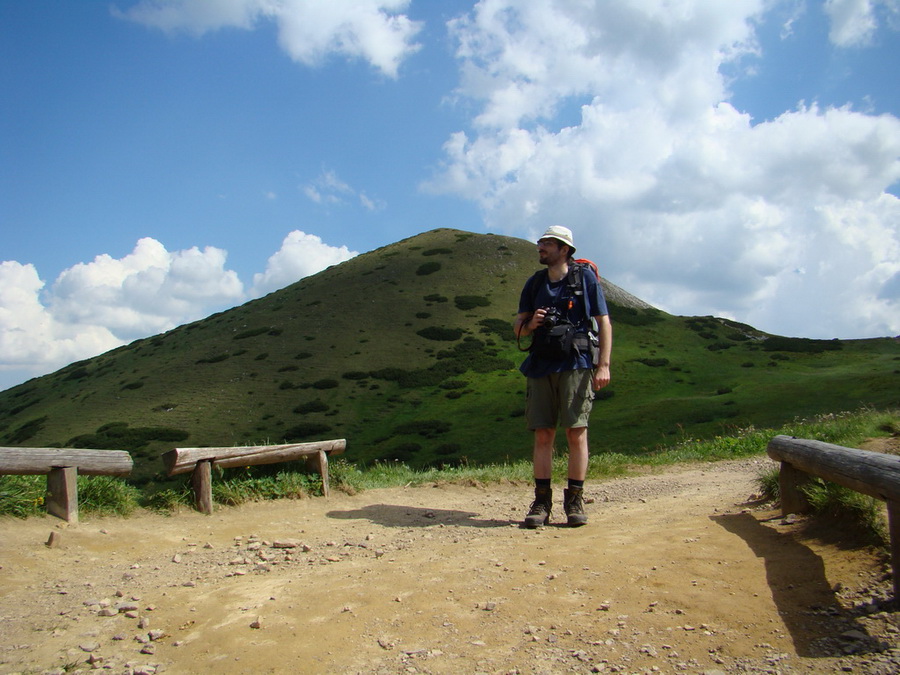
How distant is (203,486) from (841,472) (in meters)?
5.86

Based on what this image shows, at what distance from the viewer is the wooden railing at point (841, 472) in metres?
3.43

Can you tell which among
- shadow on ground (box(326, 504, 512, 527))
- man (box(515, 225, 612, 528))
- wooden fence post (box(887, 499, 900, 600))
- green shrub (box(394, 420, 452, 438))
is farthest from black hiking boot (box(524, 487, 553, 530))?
green shrub (box(394, 420, 452, 438))

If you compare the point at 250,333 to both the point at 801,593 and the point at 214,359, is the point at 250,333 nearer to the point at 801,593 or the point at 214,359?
the point at 214,359

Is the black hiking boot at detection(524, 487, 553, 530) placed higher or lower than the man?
lower

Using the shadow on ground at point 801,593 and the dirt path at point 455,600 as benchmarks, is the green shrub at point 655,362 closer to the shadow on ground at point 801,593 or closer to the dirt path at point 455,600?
the dirt path at point 455,600

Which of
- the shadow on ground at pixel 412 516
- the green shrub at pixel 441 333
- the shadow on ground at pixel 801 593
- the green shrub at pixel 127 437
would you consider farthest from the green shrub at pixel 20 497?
the green shrub at pixel 441 333

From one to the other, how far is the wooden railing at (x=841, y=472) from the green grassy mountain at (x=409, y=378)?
1828 cm

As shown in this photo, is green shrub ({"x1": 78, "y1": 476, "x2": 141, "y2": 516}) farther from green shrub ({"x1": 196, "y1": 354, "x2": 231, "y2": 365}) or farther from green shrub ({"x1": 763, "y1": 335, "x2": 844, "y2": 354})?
green shrub ({"x1": 763, "y1": 335, "x2": 844, "y2": 354})

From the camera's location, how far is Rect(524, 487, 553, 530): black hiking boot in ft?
18.9

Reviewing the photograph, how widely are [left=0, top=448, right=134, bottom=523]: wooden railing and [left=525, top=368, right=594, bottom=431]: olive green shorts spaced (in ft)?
12.4

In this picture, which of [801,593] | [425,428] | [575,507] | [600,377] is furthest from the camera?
[425,428]

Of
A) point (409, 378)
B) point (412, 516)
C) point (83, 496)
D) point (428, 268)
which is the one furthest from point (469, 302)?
point (83, 496)

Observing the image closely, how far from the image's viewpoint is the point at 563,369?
5.91 metres

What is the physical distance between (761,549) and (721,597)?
1044 millimetres
